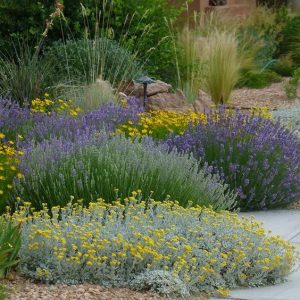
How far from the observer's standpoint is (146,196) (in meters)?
7.84

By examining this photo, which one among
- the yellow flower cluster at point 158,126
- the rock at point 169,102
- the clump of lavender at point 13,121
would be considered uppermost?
the clump of lavender at point 13,121

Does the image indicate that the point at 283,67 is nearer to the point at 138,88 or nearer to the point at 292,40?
the point at 292,40

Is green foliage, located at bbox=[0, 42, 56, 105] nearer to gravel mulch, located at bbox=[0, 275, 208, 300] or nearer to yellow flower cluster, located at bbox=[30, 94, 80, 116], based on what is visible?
yellow flower cluster, located at bbox=[30, 94, 80, 116]

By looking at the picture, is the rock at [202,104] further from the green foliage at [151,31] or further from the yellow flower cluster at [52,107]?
the yellow flower cluster at [52,107]

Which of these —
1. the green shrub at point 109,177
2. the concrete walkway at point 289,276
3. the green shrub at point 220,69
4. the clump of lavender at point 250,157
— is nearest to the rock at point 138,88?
the green shrub at point 220,69

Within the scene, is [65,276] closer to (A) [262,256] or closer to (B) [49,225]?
(B) [49,225]

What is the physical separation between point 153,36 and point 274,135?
6.19m

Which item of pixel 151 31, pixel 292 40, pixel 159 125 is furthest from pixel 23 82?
pixel 292 40

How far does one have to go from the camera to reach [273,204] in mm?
8953

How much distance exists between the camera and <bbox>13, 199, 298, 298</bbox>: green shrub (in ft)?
20.2

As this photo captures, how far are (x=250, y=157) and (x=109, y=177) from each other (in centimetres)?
168

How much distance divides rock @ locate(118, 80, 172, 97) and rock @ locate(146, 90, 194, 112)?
14cm

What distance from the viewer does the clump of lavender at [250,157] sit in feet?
29.2

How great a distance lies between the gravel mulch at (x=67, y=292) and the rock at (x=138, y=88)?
7219 millimetres
